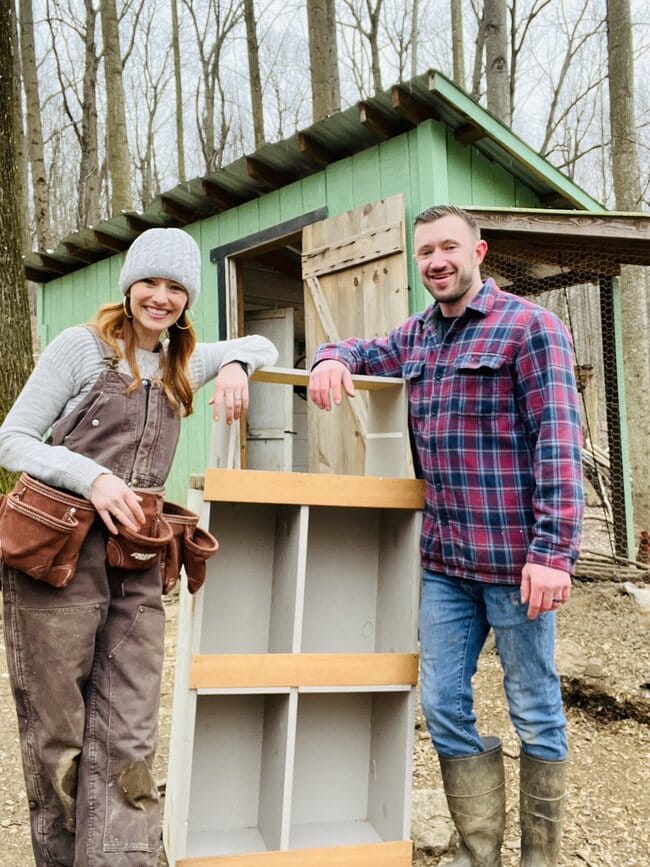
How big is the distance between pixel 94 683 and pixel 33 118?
14731 millimetres

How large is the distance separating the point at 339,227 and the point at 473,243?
3398 mm

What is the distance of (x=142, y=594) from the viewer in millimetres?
2055

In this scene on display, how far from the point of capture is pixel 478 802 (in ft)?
7.77

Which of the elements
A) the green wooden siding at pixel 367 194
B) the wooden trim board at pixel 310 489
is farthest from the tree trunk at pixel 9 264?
the wooden trim board at pixel 310 489

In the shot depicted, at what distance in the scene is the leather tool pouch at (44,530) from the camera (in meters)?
1.87

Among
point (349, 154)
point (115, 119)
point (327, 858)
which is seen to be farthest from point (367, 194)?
point (115, 119)

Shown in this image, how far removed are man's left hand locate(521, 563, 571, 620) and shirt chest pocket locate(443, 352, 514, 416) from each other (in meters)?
0.47

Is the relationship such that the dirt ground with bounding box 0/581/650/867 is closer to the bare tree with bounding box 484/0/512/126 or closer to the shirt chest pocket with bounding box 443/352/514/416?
the shirt chest pocket with bounding box 443/352/514/416

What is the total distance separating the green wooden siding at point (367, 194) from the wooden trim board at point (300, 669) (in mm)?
3129

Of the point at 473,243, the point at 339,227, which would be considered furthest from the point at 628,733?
the point at 339,227

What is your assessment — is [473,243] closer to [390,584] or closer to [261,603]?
[390,584]

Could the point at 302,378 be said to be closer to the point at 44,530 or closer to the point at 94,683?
the point at 44,530

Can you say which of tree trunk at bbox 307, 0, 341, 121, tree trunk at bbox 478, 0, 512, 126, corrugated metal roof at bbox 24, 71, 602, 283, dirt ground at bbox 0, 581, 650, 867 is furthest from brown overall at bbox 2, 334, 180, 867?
tree trunk at bbox 478, 0, 512, 126

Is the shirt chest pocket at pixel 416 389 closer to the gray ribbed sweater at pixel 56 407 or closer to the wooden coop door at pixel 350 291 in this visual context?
the gray ribbed sweater at pixel 56 407
